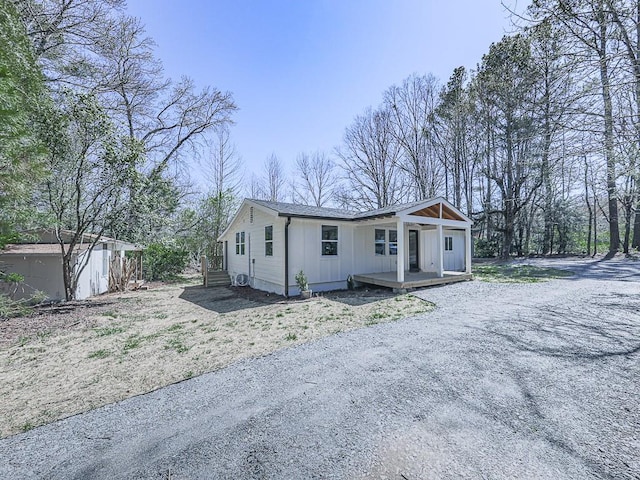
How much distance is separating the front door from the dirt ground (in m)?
3.99

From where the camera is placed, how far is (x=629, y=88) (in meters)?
4.46

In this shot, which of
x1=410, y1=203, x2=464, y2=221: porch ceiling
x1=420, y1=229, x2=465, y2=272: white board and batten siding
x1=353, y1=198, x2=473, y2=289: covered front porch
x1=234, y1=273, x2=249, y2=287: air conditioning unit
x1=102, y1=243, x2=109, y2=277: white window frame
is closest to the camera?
x1=353, y1=198, x2=473, y2=289: covered front porch

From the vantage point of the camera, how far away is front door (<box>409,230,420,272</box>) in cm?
1257

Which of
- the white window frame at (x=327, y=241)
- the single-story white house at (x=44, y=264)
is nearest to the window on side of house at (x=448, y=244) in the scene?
the white window frame at (x=327, y=241)

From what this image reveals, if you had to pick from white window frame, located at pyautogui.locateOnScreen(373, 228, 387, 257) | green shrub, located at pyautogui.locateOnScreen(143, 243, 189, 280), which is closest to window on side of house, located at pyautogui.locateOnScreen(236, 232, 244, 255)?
green shrub, located at pyautogui.locateOnScreen(143, 243, 189, 280)

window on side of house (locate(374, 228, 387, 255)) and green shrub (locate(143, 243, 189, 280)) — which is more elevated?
window on side of house (locate(374, 228, 387, 255))

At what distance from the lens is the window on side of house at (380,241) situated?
1097 cm

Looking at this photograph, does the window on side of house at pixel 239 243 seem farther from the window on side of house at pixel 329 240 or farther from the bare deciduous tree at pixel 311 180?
the bare deciduous tree at pixel 311 180

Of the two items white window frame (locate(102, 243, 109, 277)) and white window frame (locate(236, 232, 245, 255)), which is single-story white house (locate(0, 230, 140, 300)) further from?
white window frame (locate(236, 232, 245, 255))

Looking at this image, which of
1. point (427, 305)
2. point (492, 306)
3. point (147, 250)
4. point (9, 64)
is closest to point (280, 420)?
point (427, 305)

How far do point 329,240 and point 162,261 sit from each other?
10977 millimetres

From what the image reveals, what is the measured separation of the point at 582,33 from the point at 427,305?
19.6 ft

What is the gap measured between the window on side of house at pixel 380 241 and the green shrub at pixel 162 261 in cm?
1161

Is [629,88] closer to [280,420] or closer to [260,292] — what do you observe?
[280,420]
